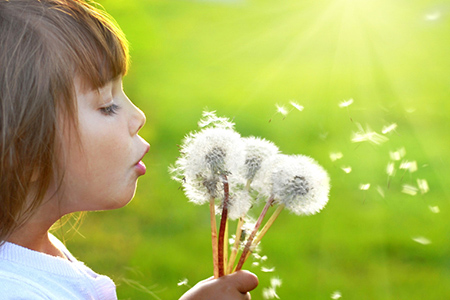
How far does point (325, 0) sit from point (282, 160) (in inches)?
48.0

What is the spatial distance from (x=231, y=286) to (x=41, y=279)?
26 centimetres

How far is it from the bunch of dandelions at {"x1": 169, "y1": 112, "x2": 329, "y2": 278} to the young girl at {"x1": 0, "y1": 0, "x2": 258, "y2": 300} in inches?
2.2

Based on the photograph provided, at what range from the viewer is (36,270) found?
0.62 metres

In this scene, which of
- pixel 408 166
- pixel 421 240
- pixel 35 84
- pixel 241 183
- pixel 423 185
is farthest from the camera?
pixel 423 185

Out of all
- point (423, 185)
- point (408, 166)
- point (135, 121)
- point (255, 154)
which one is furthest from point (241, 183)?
point (423, 185)

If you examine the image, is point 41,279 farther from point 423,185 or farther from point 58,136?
point 423,185

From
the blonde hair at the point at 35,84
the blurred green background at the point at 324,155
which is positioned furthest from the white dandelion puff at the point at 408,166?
the blonde hair at the point at 35,84

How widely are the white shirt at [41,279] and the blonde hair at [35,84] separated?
0.12ft

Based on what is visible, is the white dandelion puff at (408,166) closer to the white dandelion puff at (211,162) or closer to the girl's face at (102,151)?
the white dandelion puff at (211,162)

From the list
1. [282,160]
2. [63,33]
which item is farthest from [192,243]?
[63,33]

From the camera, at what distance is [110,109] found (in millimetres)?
636

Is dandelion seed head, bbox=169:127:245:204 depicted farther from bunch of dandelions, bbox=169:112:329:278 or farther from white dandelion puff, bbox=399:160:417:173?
white dandelion puff, bbox=399:160:417:173

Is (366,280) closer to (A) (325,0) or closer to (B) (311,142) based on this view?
(B) (311,142)

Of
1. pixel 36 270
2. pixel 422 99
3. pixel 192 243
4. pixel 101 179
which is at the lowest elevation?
pixel 192 243
